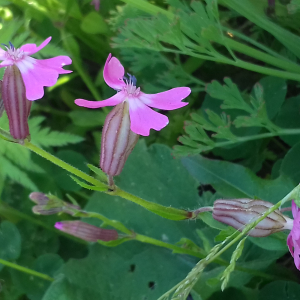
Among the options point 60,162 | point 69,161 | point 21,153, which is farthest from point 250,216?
point 69,161

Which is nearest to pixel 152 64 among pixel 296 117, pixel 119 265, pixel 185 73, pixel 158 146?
pixel 185 73

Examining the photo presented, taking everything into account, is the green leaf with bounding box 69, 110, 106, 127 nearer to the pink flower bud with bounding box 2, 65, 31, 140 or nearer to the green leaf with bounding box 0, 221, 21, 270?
the green leaf with bounding box 0, 221, 21, 270

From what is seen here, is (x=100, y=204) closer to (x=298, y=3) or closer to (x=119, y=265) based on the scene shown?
(x=119, y=265)

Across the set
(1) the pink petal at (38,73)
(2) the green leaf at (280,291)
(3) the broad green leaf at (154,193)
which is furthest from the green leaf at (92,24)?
(2) the green leaf at (280,291)

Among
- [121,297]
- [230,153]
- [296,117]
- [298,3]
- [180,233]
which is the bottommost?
[121,297]

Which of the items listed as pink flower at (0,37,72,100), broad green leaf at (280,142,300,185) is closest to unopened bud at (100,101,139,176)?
pink flower at (0,37,72,100)

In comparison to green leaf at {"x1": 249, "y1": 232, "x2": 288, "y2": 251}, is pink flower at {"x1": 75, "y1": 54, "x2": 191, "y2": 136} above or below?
→ above

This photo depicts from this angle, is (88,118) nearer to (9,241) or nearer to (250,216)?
(9,241)
